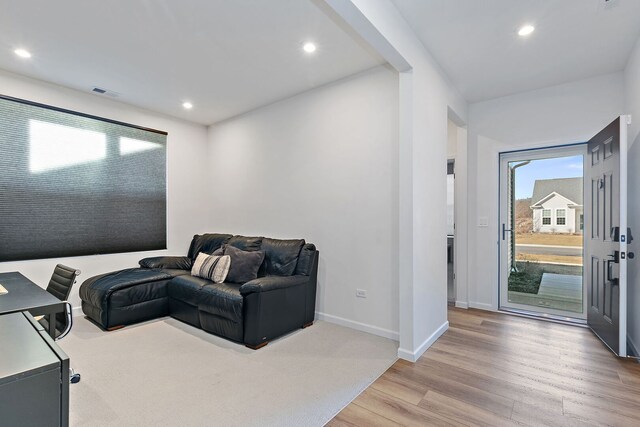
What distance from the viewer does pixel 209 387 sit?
2.27 meters

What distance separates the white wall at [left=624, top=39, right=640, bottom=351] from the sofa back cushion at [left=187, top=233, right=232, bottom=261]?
4469 mm

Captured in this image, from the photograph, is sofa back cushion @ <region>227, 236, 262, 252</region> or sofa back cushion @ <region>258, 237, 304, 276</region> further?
sofa back cushion @ <region>227, 236, 262, 252</region>

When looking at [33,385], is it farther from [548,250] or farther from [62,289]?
[548,250]

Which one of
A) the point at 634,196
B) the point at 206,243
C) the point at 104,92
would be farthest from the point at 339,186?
the point at 104,92

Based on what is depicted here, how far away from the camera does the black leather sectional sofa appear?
9.68 feet

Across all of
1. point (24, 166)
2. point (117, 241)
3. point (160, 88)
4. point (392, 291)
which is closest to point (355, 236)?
point (392, 291)

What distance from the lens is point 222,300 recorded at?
307 cm

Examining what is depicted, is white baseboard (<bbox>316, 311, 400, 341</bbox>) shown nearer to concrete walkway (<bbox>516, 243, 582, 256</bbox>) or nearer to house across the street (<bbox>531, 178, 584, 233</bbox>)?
concrete walkway (<bbox>516, 243, 582, 256</bbox>)

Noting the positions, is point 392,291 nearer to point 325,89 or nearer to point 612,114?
point 325,89

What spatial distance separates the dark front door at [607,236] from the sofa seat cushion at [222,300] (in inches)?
134

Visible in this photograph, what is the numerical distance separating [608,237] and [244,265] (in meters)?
3.71

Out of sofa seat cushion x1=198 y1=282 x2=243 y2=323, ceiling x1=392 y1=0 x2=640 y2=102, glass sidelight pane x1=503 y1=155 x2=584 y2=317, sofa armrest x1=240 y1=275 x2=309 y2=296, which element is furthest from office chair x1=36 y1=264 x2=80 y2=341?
glass sidelight pane x1=503 y1=155 x2=584 y2=317

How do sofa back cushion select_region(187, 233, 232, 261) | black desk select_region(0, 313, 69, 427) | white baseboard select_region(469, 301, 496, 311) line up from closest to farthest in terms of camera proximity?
black desk select_region(0, 313, 69, 427) → white baseboard select_region(469, 301, 496, 311) → sofa back cushion select_region(187, 233, 232, 261)

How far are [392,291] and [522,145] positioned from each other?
2541 millimetres
